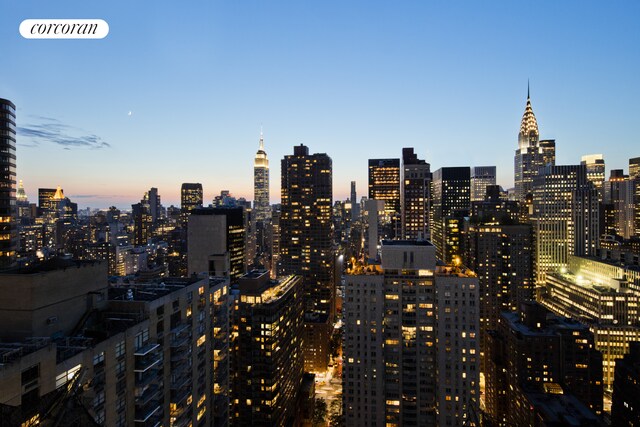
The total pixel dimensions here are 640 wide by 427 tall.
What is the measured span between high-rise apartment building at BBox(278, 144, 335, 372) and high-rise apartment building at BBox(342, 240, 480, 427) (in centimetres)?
8788

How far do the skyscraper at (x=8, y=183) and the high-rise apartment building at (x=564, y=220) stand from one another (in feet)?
596

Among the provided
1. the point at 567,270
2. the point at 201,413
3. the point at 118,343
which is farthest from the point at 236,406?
the point at 567,270

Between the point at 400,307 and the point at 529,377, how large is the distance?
32.1m

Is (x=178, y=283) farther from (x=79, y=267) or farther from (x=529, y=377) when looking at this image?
(x=529, y=377)

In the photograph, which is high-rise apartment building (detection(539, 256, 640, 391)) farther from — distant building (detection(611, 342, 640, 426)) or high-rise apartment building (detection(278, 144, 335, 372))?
high-rise apartment building (detection(278, 144, 335, 372))

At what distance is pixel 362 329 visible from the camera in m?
76.6

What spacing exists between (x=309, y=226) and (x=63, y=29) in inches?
6075

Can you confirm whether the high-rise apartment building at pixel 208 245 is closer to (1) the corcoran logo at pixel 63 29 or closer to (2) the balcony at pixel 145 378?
(2) the balcony at pixel 145 378

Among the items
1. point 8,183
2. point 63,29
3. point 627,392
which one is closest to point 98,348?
point 63,29

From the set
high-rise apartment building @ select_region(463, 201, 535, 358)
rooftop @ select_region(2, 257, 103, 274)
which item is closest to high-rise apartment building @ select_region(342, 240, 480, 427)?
rooftop @ select_region(2, 257, 103, 274)

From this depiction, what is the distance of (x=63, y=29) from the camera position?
2362 cm

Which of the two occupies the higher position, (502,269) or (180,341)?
(180,341)

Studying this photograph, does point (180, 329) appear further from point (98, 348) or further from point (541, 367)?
point (541, 367)

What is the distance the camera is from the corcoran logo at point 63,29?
2314 centimetres
